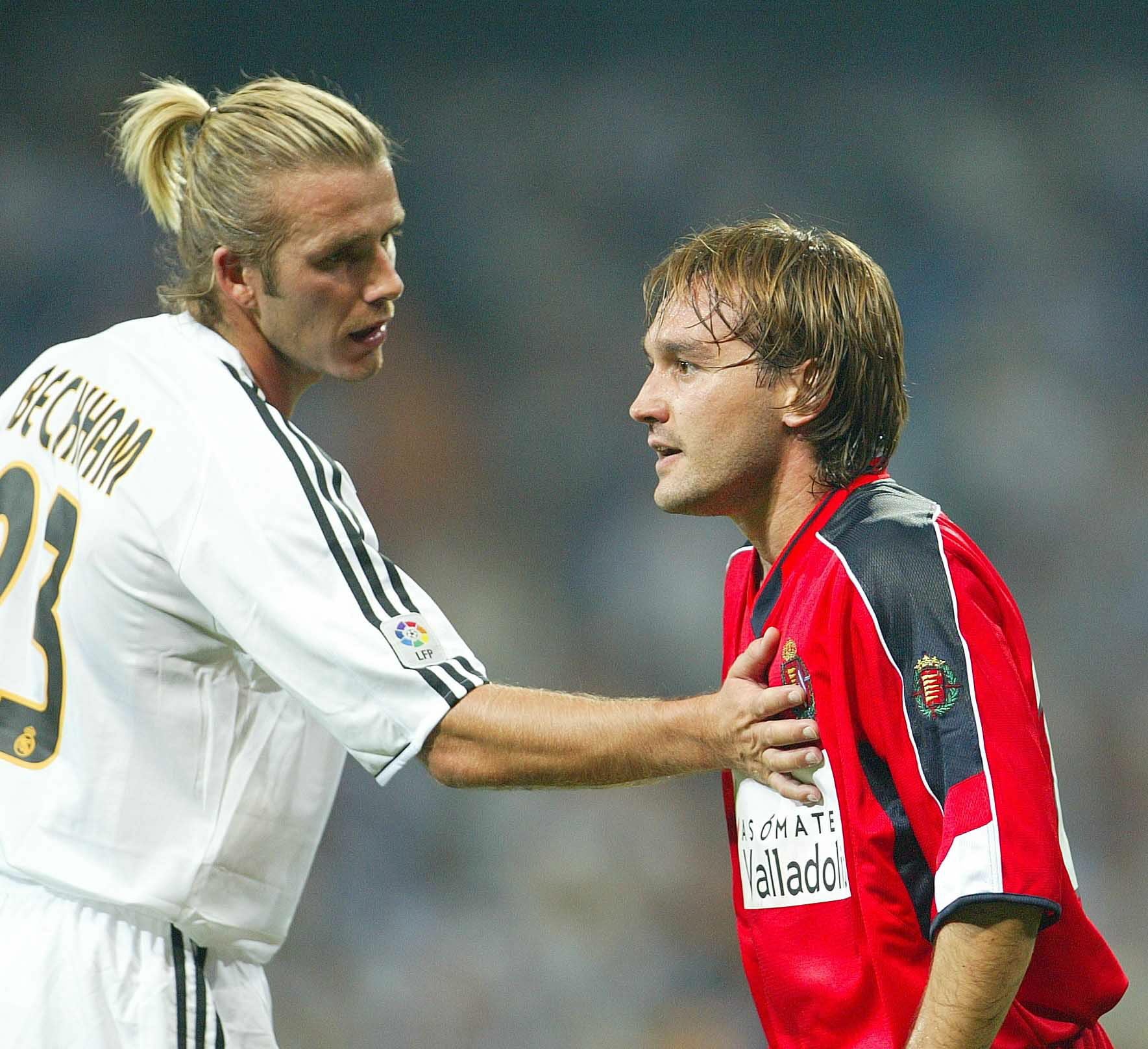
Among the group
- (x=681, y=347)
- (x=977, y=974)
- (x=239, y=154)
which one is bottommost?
(x=977, y=974)

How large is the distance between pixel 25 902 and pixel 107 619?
0.39 metres

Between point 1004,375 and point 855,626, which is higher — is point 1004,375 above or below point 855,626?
above

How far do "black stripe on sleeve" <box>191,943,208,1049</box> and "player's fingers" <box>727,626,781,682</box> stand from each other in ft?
2.71

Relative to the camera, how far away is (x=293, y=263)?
202 cm

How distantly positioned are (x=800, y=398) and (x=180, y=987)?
115 cm

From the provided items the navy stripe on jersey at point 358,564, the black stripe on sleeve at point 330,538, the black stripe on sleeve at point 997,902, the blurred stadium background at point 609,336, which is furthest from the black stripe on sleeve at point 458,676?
the blurred stadium background at point 609,336

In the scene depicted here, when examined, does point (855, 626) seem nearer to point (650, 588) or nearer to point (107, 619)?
point (107, 619)

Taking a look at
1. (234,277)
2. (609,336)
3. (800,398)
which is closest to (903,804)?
(800,398)

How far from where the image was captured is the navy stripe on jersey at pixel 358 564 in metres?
1.66

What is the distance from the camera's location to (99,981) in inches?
66.5

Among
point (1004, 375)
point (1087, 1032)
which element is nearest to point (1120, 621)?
point (1004, 375)

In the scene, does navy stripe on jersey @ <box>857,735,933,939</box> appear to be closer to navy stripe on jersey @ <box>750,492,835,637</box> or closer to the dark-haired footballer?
the dark-haired footballer

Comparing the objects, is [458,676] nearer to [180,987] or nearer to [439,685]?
[439,685]

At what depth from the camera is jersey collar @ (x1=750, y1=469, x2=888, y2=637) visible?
167 centimetres
